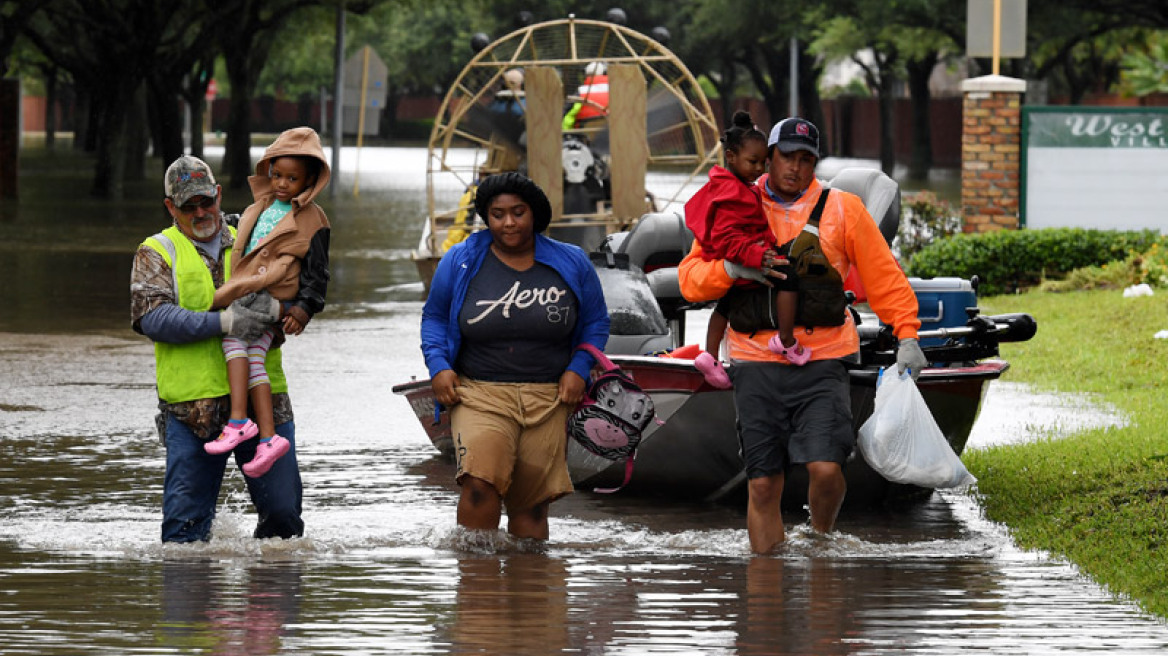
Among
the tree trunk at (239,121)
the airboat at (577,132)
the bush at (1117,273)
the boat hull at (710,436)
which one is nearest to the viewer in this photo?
the boat hull at (710,436)

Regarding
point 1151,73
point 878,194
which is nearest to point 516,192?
point 878,194

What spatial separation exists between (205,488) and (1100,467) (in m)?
4.24

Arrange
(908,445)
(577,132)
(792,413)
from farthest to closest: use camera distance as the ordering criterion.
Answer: (577,132)
(908,445)
(792,413)

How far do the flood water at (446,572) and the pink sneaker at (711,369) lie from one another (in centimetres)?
68

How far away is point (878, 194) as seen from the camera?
9.04m

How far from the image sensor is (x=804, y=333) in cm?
721

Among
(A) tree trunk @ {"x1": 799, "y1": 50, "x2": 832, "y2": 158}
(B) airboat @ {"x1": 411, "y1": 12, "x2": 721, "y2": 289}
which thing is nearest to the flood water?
(B) airboat @ {"x1": 411, "y1": 12, "x2": 721, "y2": 289}

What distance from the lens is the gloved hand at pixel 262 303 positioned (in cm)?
691

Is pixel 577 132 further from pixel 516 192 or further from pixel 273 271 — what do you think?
pixel 273 271

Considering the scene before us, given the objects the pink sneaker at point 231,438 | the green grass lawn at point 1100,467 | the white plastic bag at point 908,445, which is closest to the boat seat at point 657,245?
the green grass lawn at point 1100,467

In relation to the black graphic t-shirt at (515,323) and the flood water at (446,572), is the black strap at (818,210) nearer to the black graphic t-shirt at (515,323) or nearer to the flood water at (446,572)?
the black graphic t-shirt at (515,323)

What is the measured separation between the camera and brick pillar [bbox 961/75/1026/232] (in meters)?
20.0

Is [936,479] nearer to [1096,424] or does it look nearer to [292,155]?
[292,155]

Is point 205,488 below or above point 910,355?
below
